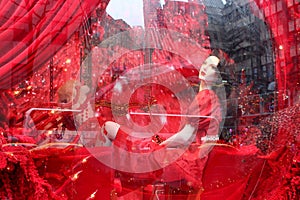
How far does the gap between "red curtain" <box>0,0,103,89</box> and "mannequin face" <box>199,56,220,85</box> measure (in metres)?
0.83

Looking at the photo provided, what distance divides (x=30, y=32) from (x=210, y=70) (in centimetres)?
108

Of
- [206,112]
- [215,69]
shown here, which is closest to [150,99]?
[206,112]

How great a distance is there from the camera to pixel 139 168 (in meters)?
1.71

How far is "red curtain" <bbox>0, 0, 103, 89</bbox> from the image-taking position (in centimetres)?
141

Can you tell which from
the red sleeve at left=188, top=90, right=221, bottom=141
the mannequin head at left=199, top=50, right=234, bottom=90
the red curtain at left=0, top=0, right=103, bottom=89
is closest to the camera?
the red curtain at left=0, top=0, right=103, bottom=89

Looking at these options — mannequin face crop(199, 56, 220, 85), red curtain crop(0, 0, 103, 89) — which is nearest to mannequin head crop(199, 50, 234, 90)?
mannequin face crop(199, 56, 220, 85)

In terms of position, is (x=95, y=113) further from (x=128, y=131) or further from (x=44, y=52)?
(x=44, y=52)

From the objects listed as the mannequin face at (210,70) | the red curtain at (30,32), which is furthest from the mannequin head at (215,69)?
the red curtain at (30,32)

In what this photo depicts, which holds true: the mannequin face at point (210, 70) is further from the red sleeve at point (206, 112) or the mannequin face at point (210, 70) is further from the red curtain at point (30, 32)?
the red curtain at point (30, 32)

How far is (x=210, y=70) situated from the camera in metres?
2.09

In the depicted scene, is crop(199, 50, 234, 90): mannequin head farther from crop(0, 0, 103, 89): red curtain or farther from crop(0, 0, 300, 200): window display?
crop(0, 0, 103, 89): red curtain

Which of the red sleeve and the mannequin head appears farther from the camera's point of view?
the mannequin head

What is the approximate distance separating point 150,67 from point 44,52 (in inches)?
28.3

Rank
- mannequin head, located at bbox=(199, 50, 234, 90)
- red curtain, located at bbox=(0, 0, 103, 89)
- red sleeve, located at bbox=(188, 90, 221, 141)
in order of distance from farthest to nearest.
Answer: mannequin head, located at bbox=(199, 50, 234, 90)
red sleeve, located at bbox=(188, 90, 221, 141)
red curtain, located at bbox=(0, 0, 103, 89)
